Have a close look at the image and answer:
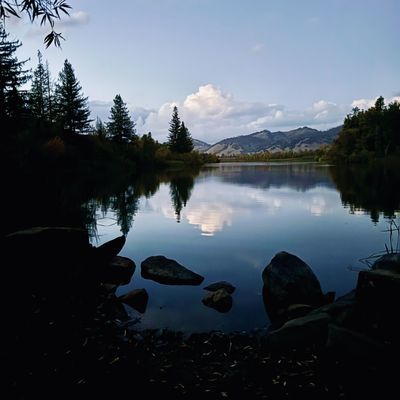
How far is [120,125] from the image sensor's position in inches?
3602

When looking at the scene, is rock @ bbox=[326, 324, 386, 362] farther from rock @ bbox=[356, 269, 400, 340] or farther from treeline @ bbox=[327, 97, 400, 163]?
treeline @ bbox=[327, 97, 400, 163]

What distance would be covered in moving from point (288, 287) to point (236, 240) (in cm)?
843

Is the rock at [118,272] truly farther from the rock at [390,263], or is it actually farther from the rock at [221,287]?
the rock at [390,263]

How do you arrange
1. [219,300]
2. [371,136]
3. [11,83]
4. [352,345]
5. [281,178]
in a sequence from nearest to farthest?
1. [352,345]
2. [219,300]
3. [11,83]
4. [281,178]
5. [371,136]

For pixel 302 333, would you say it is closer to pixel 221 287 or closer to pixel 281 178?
pixel 221 287

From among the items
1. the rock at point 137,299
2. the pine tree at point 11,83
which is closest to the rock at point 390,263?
the rock at point 137,299

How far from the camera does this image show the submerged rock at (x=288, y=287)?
991 centimetres

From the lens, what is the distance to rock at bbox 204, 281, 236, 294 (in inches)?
449

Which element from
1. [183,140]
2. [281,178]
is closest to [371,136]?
[281,178]

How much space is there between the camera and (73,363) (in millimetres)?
6176

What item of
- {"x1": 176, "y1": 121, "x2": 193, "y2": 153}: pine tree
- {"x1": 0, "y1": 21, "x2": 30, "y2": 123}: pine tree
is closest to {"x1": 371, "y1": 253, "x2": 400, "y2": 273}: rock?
{"x1": 0, "y1": 21, "x2": 30, "y2": 123}: pine tree

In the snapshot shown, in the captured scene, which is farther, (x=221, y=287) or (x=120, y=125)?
(x=120, y=125)

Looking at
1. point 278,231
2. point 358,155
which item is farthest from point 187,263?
point 358,155

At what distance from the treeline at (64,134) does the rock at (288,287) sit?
1174 cm
